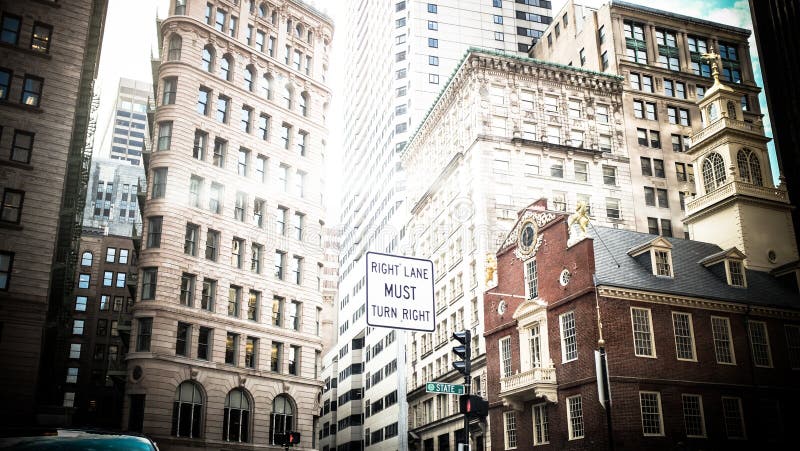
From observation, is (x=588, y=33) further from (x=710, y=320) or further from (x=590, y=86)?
(x=710, y=320)

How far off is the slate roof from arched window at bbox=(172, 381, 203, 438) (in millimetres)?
29500

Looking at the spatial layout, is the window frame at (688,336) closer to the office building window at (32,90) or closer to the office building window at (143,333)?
the office building window at (143,333)

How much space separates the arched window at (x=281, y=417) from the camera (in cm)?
5562

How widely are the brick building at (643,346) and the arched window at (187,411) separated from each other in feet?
69.0

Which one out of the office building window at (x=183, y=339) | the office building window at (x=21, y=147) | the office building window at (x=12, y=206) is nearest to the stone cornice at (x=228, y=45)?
the office building window at (x=21, y=147)

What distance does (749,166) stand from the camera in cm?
5394

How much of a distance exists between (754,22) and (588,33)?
205ft

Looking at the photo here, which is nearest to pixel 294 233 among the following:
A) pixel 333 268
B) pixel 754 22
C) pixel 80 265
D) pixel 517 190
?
pixel 517 190

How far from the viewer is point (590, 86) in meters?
72.2

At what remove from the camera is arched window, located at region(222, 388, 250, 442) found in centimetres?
5225

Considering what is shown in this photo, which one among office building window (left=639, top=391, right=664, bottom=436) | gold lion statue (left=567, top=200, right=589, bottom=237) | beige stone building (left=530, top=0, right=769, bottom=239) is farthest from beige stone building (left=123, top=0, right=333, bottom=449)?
beige stone building (left=530, top=0, right=769, bottom=239)

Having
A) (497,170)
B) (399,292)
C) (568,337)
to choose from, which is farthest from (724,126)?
(399,292)

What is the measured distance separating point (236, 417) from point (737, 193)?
40834 millimetres

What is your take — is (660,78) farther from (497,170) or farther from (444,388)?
(444,388)
